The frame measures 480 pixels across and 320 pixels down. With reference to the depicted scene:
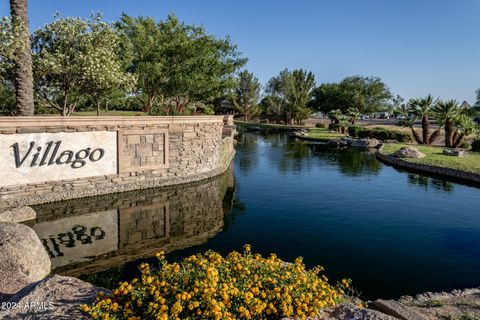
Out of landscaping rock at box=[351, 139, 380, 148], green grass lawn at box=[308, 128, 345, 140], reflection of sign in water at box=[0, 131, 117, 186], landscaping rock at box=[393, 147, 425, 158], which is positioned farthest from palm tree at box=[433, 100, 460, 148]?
reflection of sign in water at box=[0, 131, 117, 186]

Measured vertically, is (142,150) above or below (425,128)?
below

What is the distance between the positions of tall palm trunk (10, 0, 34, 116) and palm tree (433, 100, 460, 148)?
128 ft

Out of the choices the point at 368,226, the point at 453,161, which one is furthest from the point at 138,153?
the point at 453,161

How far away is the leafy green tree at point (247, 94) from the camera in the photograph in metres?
85.4

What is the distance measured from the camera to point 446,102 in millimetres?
38062

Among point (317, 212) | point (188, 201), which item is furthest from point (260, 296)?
point (188, 201)

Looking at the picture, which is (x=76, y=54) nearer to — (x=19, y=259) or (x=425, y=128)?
(x=19, y=259)

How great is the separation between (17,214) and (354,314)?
12704 mm

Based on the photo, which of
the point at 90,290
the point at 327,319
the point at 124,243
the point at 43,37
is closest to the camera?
the point at 327,319

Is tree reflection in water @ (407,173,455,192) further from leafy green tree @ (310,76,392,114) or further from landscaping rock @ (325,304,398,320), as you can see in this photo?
leafy green tree @ (310,76,392,114)

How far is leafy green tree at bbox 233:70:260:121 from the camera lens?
3364 inches

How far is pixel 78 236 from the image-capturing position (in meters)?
12.0

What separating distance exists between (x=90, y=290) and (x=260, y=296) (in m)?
2.94

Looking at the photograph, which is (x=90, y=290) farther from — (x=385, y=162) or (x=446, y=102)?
(x=446, y=102)
